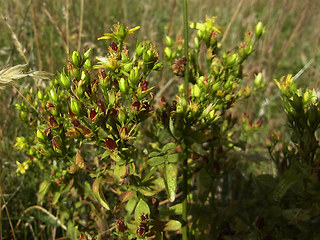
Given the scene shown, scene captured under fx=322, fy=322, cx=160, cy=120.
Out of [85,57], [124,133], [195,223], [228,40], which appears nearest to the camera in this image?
[124,133]

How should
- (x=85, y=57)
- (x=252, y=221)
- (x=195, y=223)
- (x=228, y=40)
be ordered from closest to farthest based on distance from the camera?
(x=85, y=57) → (x=195, y=223) → (x=252, y=221) → (x=228, y=40)

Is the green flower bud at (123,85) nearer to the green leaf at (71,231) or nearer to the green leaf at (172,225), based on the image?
the green leaf at (172,225)

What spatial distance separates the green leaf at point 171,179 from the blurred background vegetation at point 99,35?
2.13ft

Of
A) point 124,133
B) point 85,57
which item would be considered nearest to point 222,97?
point 124,133

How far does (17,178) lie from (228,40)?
2901 millimetres

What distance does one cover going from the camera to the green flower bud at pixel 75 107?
124cm

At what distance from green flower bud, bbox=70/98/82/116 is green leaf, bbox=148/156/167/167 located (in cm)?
36

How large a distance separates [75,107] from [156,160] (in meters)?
0.40

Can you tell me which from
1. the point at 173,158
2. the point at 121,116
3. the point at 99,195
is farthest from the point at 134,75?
the point at 99,195

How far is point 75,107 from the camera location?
1250mm

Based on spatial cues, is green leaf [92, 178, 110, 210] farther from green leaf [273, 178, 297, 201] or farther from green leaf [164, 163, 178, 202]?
green leaf [273, 178, 297, 201]

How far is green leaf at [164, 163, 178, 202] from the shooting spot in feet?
4.18

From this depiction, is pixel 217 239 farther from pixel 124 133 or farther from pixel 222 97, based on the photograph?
pixel 124 133

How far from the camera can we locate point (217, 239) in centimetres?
197
